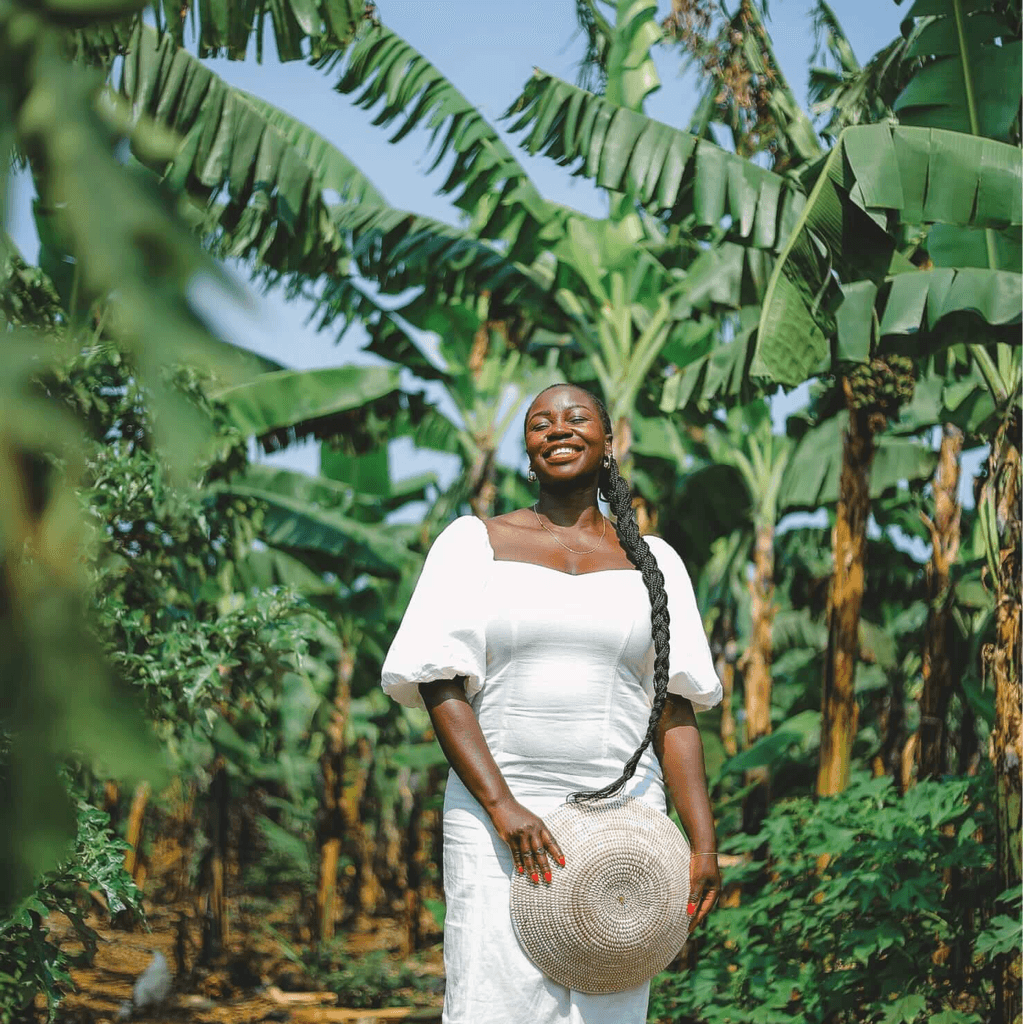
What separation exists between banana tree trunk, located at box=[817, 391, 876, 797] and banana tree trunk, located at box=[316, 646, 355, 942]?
4735 mm

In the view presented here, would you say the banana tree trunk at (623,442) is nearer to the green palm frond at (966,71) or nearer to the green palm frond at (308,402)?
the green palm frond at (308,402)

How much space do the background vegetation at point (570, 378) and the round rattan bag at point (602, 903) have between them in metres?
0.84

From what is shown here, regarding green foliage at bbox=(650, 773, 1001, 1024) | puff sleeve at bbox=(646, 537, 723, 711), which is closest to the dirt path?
green foliage at bbox=(650, 773, 1001, 1024)

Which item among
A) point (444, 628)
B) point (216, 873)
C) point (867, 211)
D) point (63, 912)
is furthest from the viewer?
point (216, 873)

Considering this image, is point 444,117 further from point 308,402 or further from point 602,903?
point 602,903

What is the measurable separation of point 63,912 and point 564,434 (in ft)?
7.24

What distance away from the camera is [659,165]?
5348 mm

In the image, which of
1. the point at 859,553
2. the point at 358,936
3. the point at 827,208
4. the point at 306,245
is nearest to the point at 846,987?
the point at 859,553

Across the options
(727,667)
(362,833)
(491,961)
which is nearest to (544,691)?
(491,961)

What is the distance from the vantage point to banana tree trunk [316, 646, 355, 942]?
377 inches

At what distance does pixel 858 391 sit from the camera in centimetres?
613

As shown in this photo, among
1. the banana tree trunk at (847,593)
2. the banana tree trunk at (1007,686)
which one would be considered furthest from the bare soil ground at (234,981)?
the banana tree trunk at (1007,686)

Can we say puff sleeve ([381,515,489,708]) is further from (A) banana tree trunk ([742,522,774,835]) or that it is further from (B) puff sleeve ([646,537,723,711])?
(A) banana tree trunk ([742,522,774,835])

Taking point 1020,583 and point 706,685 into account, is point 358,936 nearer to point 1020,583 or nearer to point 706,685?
point 1020,583
